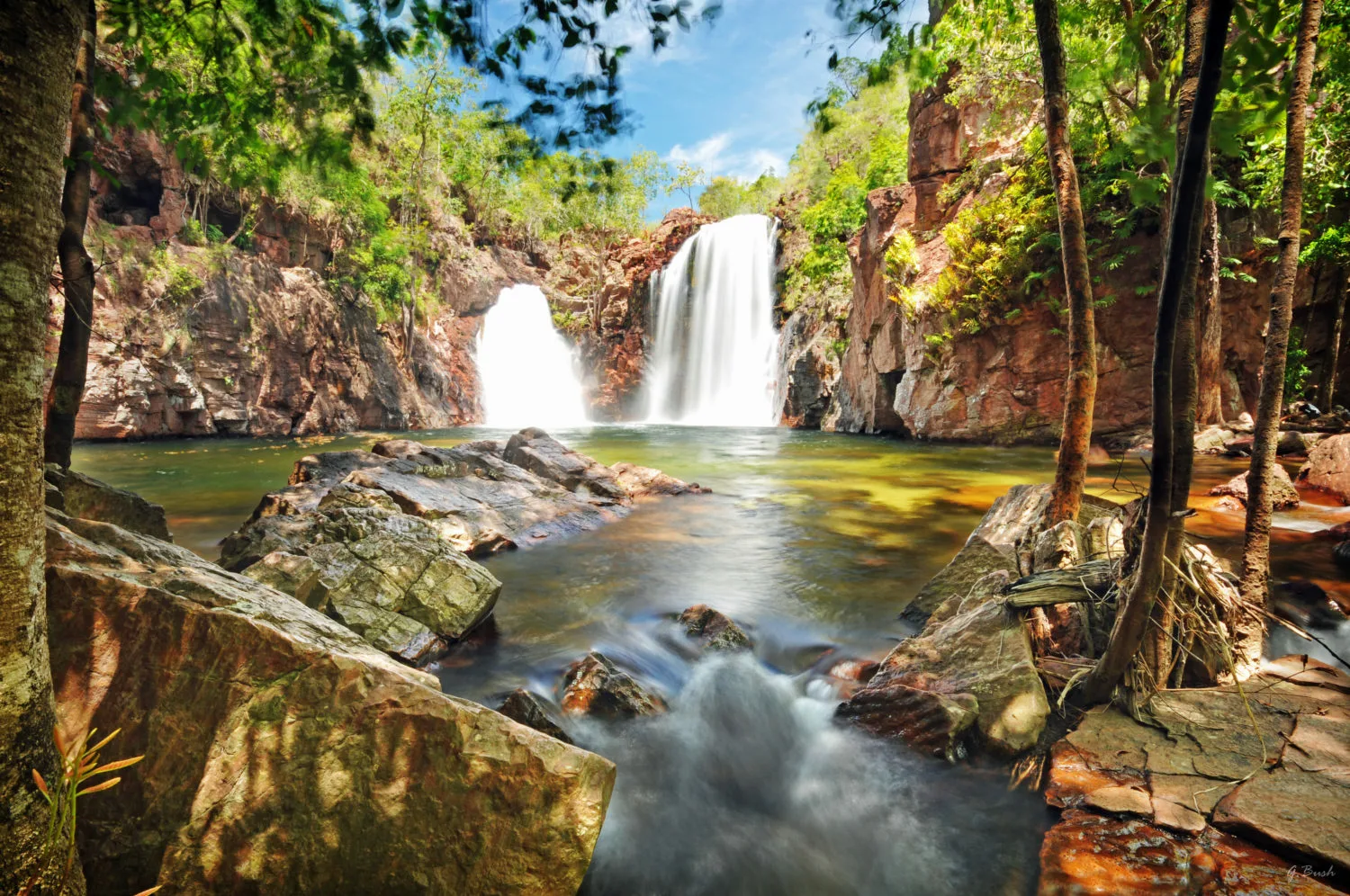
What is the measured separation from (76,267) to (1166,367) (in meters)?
6.95

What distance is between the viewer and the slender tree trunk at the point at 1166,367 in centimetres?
165

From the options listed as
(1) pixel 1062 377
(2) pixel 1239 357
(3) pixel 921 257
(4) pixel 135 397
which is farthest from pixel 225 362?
(2) pixel 1239 357

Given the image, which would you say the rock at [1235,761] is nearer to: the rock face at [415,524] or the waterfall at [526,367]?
the rock face at [415,524]

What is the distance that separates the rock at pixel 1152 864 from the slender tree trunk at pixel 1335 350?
1939cm

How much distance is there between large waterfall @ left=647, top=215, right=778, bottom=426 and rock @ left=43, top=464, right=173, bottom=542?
25.4 meters

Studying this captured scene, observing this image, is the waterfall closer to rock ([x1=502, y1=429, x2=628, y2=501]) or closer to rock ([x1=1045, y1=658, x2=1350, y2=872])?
rock ([x1=502, y1=429, x2=628, y2=501])

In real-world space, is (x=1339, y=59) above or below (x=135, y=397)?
above

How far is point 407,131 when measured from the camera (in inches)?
1001

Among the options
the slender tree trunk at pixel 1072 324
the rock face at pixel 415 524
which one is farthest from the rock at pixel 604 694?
the slender tree trunk at pixel 1072 324

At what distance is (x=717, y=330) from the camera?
105 feet

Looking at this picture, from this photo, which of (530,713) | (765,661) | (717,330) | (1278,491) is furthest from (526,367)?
(530,713)

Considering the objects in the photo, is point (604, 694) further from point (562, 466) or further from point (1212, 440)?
point (1212, 440)

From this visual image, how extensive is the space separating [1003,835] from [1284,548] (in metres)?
5.97

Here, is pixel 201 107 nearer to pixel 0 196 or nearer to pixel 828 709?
pixel 0 196
